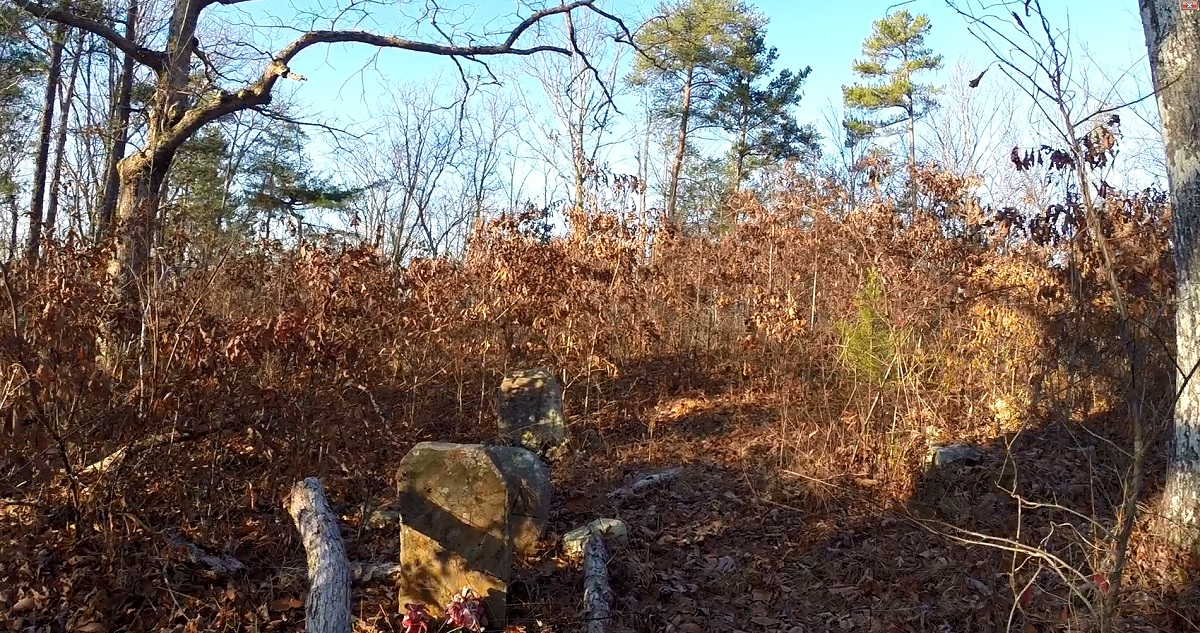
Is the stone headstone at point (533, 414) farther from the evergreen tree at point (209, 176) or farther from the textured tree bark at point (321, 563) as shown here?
the evergreen tree at point (209, 176)

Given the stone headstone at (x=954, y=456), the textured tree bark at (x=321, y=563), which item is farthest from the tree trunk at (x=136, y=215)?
the stone headstone at (x=954, y=456)

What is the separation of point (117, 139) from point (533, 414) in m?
4.14

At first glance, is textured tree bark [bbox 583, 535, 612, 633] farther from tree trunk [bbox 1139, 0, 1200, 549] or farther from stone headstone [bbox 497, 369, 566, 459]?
tree trunk [bbox 1139, 0, 1200, 549]

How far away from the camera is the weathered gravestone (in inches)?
148

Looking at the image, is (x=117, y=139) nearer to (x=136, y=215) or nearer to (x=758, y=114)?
(x=136, y=215)

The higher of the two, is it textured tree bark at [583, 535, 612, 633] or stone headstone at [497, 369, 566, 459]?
stone headstone at [497, 369, 566, 459]

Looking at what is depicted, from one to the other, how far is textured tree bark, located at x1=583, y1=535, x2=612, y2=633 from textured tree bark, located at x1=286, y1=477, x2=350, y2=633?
1.31 meters

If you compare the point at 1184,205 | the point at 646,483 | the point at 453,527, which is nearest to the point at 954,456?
the point at 1184,205

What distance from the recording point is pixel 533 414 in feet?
21.1

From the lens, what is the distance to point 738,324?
908cm

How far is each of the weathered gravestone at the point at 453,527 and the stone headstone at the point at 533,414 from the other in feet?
8.28

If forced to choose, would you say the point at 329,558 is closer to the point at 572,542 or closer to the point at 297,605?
the point at 297,605

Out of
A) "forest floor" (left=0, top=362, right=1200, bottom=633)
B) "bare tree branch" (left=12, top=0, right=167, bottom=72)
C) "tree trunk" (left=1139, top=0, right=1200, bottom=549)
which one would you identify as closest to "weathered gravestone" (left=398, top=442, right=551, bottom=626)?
"forest floor" (left=0, top=362, right=1200, bottom=633)

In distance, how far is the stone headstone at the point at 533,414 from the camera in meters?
6.35
